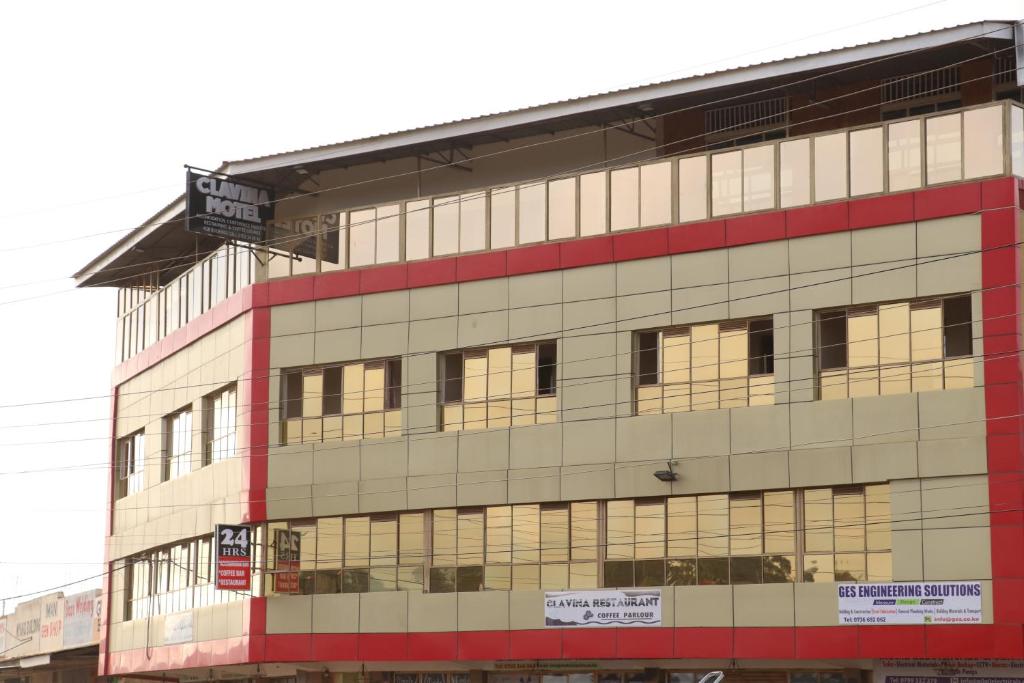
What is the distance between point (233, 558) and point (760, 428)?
14.0 m

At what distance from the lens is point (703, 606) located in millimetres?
38156

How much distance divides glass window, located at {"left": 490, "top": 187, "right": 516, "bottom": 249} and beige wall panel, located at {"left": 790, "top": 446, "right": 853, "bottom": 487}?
916 centimetres

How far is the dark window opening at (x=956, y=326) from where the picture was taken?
35906 mm

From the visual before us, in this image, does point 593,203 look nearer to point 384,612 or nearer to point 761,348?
point 761,348

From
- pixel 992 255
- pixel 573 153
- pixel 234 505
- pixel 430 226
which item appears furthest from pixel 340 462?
pixel 992 255

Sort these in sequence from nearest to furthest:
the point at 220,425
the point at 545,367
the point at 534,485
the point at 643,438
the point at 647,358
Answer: the point at 643,438, the point at 647,358, the point at 534,485, the point at 545,367, the point at 220,425

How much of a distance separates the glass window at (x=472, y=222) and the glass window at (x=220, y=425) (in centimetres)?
803

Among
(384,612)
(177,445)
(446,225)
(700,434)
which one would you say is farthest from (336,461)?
(700,434)

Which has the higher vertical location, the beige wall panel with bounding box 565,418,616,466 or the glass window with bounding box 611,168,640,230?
the glass window with bounding box 611,168,640,230

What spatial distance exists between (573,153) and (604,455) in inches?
315

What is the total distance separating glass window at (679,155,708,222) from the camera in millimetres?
39531

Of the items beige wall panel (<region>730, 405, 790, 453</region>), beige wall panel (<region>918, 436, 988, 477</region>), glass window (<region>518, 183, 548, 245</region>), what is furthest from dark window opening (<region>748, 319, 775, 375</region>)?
glass window (<region>518, 183, 548, 245</region>)

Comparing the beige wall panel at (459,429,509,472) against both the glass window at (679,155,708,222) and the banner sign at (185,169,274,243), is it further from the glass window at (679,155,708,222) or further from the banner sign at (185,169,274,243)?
the banner sign at (185,169,274,243)

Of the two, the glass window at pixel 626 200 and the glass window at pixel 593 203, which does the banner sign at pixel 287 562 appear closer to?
the glass window at pixel 593 203
